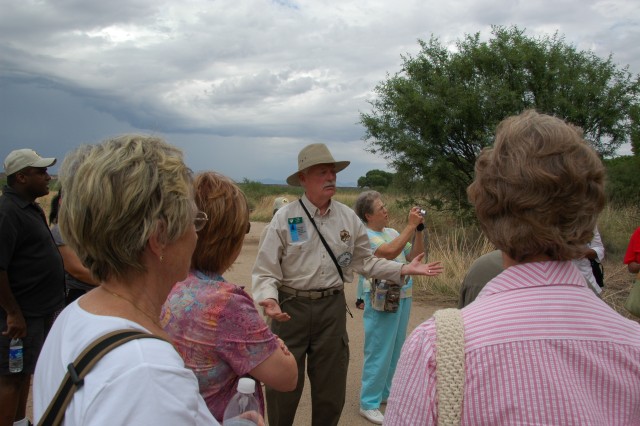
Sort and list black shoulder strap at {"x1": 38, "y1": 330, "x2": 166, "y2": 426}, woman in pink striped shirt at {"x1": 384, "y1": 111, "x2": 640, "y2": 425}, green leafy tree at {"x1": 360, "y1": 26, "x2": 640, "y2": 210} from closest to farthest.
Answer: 1. black shoulder strap at {"x1": 38, "y1": 330, "x2": 166, "y2": 426}
2. woman in pink striped shirt at {"x1": 384, "y1": 111, "x2": 640, "y2": 425}
3. green leafy tree at {"x1": 360, "y1": 26, "x2": 640, "y2": 210}

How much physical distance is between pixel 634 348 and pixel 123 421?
1.19 meters

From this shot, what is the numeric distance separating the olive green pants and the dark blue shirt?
1.72 metres

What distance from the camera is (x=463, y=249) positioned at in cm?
1045

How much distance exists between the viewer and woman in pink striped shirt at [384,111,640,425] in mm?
1211

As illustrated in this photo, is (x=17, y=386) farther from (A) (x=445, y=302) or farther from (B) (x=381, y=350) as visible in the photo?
(A) (x=445, y=302)

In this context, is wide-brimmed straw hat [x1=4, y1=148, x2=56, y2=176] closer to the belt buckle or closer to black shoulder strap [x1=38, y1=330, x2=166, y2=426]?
the belt buckle

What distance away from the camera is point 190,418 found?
111 centimetres

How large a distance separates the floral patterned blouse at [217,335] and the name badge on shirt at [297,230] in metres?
1.77

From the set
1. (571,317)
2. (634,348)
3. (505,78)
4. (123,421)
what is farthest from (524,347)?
(505,78)

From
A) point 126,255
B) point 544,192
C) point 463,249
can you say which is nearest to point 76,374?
point 126,255

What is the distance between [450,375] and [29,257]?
355cm

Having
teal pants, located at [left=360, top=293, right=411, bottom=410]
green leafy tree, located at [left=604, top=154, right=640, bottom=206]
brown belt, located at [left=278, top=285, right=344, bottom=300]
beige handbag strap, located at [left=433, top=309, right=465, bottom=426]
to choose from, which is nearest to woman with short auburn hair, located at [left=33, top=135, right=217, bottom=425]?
beige handbag strap, located at [left=433, top=309, right=465, bottom=426]

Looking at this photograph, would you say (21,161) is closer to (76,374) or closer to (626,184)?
(76,374)

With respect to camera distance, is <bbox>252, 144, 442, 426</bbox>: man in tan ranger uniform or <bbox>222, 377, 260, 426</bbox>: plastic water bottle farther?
<bbox>252, 144, 442, 426</bbox>: man in tan ranger uniform
